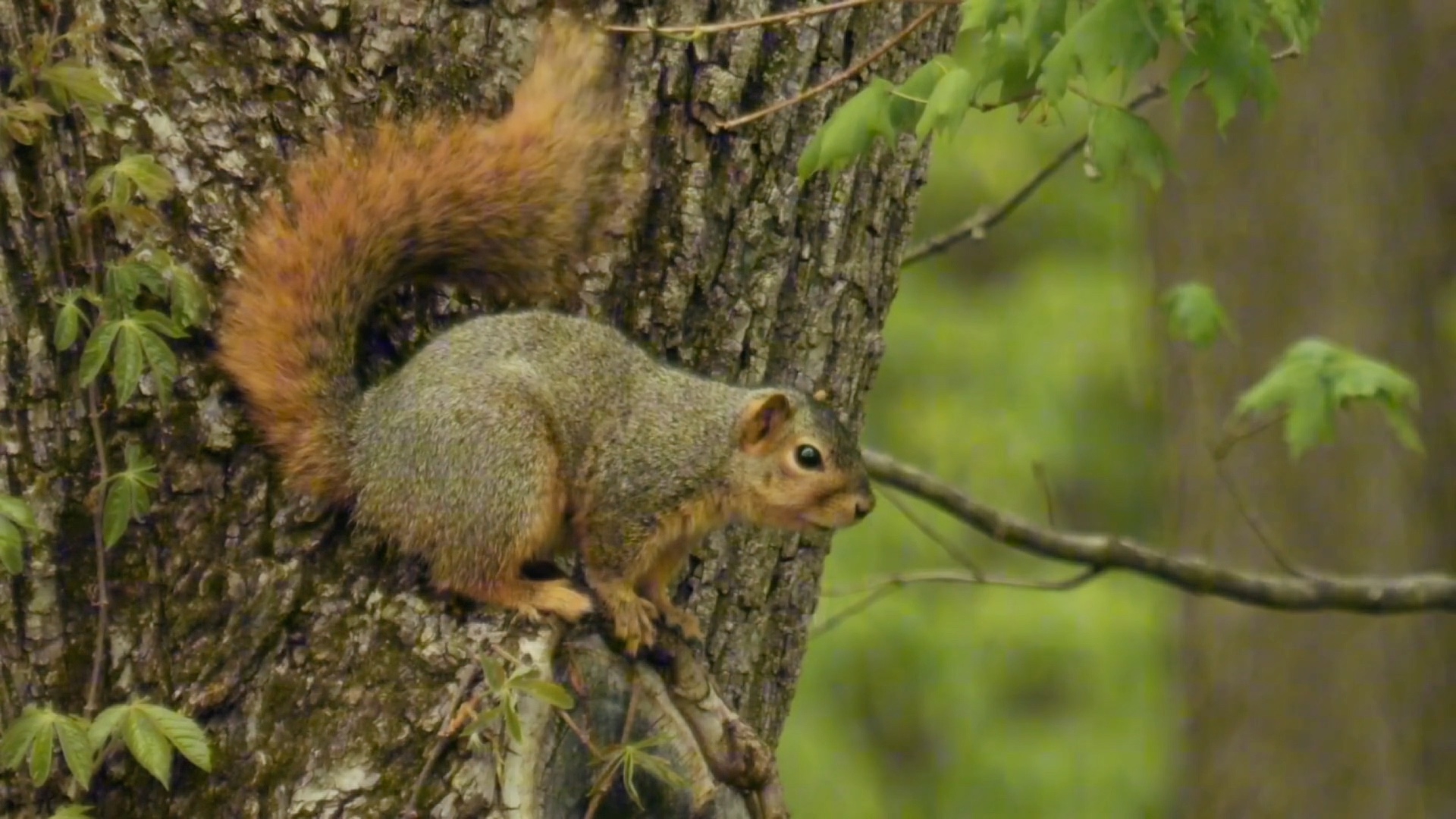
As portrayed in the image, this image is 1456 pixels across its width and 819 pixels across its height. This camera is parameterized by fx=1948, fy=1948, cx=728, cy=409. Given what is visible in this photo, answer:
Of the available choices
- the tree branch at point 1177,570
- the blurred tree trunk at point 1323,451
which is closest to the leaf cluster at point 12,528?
the tree branch at point 1177,570

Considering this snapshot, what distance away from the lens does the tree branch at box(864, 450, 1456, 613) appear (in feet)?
12.0

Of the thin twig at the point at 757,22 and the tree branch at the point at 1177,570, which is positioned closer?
the thin twig at the point at 757,22

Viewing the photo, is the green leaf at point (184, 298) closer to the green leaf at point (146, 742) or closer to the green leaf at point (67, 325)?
the green leaf at point (67, 325)

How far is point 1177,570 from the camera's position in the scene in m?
3.66

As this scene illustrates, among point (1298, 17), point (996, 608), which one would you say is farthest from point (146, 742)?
point (996, 608)

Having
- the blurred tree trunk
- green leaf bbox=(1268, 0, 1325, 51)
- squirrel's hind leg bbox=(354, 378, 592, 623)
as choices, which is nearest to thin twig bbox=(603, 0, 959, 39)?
green leaf bbox=(1268, 0, 1325, 51)

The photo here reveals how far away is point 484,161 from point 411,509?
18.3 inches

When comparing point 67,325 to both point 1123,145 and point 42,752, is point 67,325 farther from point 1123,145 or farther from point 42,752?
point 1123,145

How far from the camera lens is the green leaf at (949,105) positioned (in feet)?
7.49

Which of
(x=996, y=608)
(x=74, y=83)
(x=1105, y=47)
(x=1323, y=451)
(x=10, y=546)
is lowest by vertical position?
(x=996, y=608)

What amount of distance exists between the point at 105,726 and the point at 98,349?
17.0 inches

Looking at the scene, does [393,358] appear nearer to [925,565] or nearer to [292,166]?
[292,166]

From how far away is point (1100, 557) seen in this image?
366cm

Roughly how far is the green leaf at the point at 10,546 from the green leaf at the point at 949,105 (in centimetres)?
112
